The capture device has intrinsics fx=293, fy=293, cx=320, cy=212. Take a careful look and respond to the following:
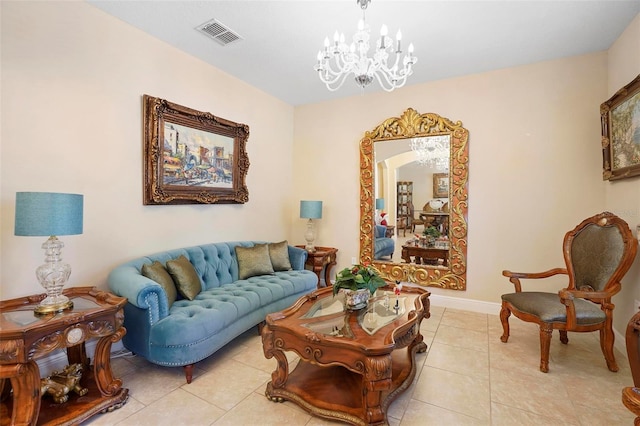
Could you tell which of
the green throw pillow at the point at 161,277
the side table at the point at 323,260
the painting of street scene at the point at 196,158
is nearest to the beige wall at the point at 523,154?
the side table at the point at 323,260

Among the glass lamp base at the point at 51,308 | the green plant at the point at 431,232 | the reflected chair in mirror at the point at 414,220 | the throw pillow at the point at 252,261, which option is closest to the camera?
the glass lamp base at the point at 51,308

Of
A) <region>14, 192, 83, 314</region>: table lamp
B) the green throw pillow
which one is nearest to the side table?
the green throw pillow

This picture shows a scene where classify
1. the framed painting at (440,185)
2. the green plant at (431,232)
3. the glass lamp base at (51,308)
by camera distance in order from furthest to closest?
the green plant at (431,232) < the framed painting at (440,185) < the glass lamp base at (51,308)

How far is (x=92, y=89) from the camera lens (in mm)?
2480

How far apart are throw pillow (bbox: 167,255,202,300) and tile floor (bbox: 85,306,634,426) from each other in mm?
599

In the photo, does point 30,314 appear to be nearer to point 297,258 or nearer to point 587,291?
point 297,258

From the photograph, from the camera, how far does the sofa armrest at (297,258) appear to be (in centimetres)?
382

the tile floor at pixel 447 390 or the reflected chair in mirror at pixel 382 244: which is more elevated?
the reflected chair in mirror at pixel 382 244

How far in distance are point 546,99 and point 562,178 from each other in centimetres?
91

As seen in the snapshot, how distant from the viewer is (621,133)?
8.69ft

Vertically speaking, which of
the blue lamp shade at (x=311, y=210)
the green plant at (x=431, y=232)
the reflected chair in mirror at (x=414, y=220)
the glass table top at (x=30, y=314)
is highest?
the blue lamp shade at (x=311, y=210)

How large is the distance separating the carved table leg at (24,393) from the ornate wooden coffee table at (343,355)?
1.25 meters

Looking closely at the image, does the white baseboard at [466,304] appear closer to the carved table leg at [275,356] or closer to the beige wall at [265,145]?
the beige wall at [265,145]

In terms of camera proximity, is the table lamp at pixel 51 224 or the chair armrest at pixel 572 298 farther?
the chair armrest at pixel 572 298
